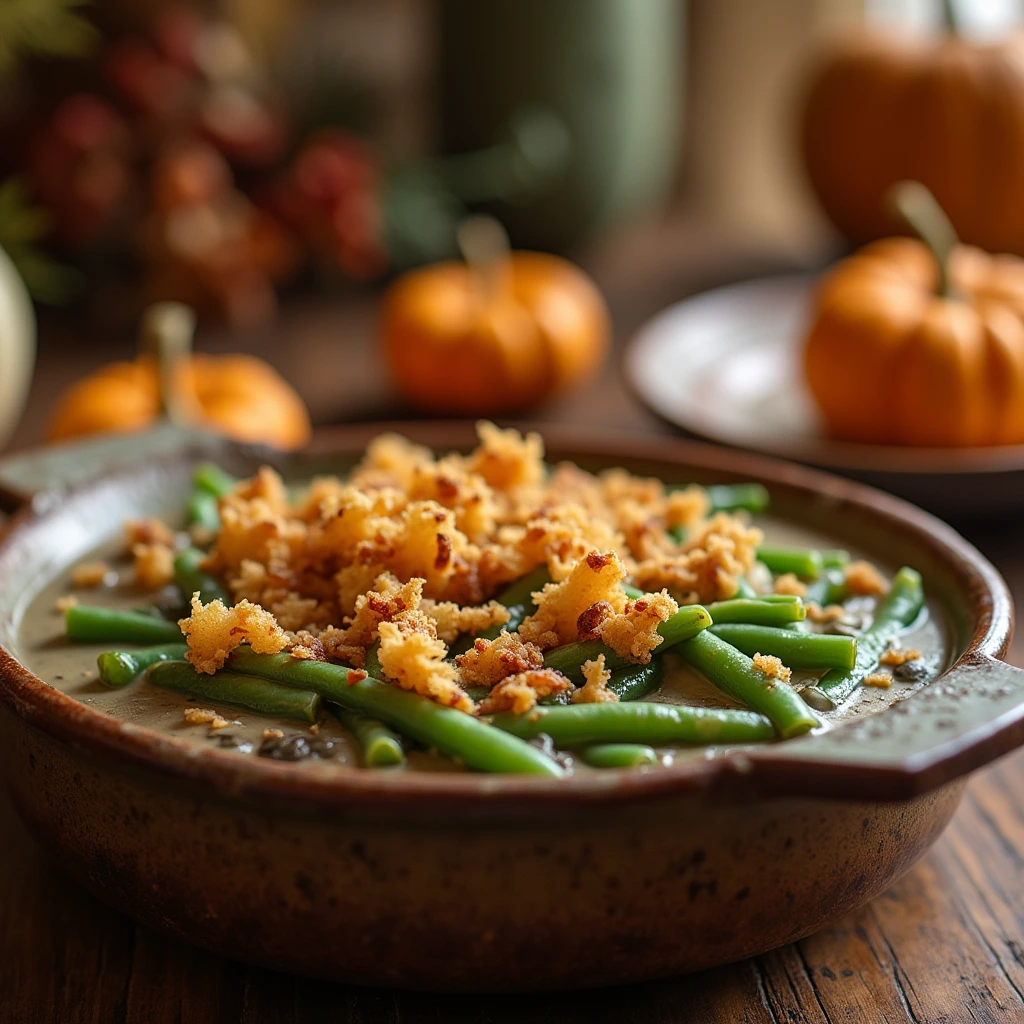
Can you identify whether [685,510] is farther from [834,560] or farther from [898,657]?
[898,657]

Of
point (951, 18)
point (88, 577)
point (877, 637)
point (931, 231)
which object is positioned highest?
point (951, 18)

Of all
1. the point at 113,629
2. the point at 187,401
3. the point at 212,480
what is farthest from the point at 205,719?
the point at 187,401

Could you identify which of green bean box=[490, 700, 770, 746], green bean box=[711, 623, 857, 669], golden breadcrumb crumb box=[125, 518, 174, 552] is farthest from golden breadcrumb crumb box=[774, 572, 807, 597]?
golden breadcrumb crumb box=[125, 518, 174, 552]

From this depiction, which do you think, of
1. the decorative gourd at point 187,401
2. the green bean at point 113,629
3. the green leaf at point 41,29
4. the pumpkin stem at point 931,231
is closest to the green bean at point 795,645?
the green bean at point 113,629

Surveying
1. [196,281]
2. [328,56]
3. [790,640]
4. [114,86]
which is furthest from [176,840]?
[328,56]

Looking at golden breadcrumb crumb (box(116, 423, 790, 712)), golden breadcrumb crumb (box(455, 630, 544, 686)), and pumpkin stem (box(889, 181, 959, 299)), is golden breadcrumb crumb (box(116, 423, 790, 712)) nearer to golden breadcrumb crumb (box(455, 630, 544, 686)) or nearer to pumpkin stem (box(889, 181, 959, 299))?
golden breadcrumb crumb (box(455, 630, 544, 686))
